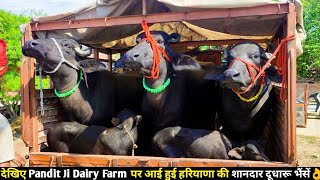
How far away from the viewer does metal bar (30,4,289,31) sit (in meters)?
2.90

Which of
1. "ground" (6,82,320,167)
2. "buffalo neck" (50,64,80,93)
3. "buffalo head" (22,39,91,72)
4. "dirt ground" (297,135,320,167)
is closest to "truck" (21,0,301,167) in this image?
"buffalo head" (22,39,91,72)

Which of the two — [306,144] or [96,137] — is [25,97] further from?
[306,144]

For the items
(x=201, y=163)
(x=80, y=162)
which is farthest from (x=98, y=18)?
(x=201, y=163)

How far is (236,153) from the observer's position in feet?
10.1

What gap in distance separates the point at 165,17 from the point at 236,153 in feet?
4.62

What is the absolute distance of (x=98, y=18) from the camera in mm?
3363

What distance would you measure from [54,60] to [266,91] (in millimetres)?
2097

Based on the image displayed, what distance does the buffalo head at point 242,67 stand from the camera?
278 centimetres

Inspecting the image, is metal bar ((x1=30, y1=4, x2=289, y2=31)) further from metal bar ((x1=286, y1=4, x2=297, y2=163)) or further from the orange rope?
metal bar ((x1=286, y1=4, x2=297, y2=163))

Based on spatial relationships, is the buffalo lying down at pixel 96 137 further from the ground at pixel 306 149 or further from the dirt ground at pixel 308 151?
the dirt ground at pixel 308 151

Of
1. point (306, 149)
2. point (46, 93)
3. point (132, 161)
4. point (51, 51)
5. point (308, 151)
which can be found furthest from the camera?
point (306, 149)

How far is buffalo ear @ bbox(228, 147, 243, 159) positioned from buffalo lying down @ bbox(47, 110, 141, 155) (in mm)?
945

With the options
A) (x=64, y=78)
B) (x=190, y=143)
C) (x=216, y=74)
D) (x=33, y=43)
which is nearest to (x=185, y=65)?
(x=216, y=74)

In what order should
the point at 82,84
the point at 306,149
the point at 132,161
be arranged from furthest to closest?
1. the point at 306,149
2. the point at 82,84
3. the point at 132,161
